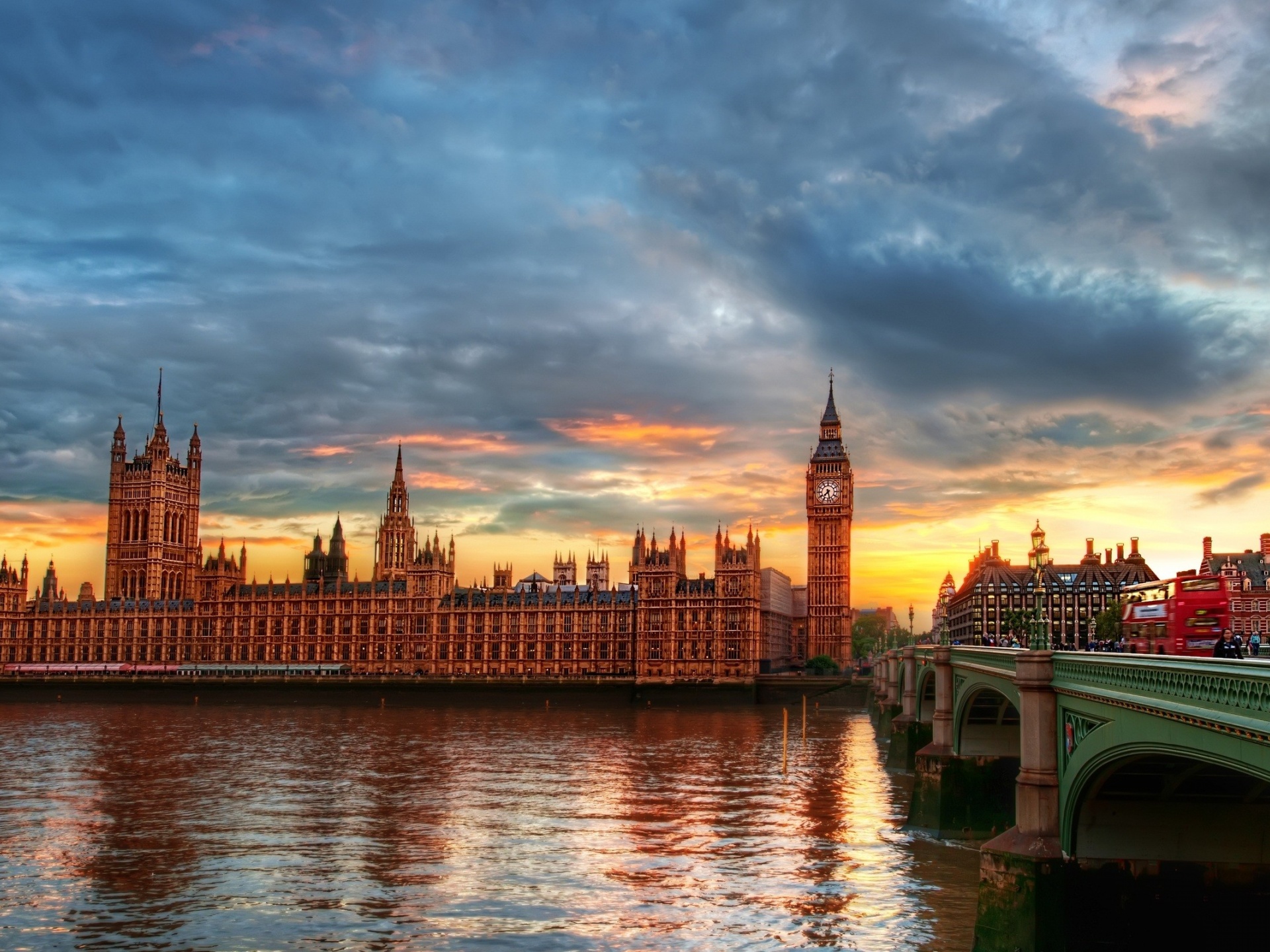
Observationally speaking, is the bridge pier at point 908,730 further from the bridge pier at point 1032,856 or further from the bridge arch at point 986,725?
the bridge pier at point 1032,856

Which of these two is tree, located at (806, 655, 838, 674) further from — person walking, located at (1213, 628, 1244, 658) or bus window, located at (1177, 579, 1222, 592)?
person walking, located at (1213, 628, 1244, 658)

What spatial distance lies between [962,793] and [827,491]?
5488 inches

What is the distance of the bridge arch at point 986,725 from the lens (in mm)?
47750

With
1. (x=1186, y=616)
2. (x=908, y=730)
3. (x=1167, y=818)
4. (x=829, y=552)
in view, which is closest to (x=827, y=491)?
(x=829, y=552)

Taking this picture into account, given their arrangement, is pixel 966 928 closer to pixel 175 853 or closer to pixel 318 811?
pixel 175 853

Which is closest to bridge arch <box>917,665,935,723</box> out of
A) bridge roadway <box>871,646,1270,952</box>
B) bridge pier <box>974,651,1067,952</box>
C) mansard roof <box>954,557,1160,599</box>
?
bridge pier <box>974,651,1067,952</box>

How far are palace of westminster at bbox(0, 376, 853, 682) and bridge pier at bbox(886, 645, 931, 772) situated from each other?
73874 mm

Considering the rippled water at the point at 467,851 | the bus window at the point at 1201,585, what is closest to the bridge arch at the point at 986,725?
the rippled water at the point at 467,851

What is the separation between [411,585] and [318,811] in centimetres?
12242

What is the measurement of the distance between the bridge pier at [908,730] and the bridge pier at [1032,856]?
123 ft

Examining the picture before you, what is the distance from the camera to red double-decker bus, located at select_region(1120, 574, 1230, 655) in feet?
119

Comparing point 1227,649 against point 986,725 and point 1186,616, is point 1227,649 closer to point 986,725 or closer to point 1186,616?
point 1186,616

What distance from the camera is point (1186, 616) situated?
37094 mm

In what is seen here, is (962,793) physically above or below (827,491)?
below
